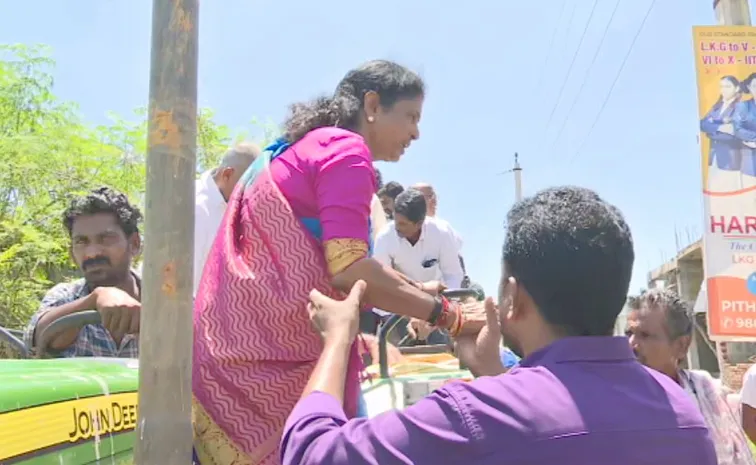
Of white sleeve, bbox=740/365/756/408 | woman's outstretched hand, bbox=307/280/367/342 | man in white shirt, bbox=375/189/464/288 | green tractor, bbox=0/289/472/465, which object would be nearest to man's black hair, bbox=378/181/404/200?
man in white shirt, bbox=375/189/464/288

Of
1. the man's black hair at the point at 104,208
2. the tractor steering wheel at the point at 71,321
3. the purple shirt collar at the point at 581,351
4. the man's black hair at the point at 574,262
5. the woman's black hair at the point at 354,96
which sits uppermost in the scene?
the woman's black hair at the point at 354,96

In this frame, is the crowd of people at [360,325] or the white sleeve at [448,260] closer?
the crowd of people at [360,325]

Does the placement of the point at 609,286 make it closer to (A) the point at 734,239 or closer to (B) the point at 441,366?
(B) the point at 441,366

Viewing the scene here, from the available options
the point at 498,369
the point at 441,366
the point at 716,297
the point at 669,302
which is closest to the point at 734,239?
the point at 716,297

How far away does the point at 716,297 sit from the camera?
7.19m

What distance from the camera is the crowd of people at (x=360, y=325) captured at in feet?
3.91

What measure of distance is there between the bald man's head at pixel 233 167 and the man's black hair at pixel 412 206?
51.4 inches

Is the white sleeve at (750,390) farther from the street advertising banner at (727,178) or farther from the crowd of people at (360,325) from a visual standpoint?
the street advertising banner at (727,178)

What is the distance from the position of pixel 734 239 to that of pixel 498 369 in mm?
5955

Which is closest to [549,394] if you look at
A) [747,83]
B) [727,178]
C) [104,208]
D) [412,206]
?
[104,208]

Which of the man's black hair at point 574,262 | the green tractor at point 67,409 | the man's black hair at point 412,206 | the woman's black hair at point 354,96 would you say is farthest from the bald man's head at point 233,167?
the man's black hair at point 574,262

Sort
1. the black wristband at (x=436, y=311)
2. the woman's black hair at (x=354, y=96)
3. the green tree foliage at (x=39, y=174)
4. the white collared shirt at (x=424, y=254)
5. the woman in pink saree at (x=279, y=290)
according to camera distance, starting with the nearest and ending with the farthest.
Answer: the woman in pink saree at (x=279, y=290) → the black wristband at (x=436, y=311) → the woman's black hair at (x=354, y=96) → the white collared shirt at (x=424, y=254) → the green tree foliage at (x=39, y=174)

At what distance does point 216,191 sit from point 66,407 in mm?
2527

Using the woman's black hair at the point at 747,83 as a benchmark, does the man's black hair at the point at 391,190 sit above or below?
below
